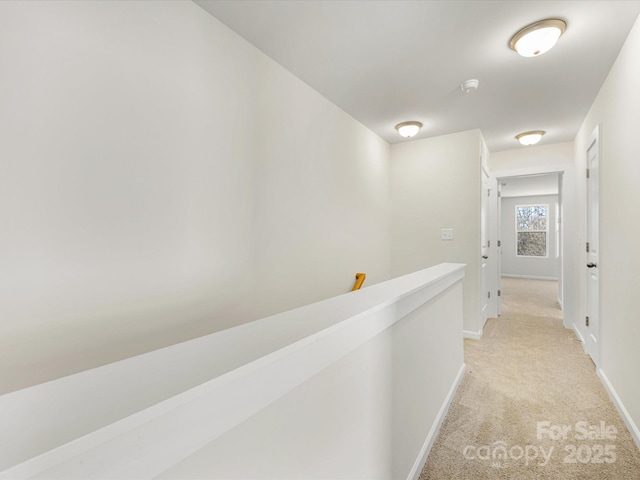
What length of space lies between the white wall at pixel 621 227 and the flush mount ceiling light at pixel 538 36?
0.42 meters

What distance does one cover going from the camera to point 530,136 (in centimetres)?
357

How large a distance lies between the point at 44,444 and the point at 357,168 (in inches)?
123

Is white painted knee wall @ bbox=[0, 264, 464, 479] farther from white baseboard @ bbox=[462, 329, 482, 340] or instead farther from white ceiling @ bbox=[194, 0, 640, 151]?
Answer: white baseboard @ bbox=[462, 329, 482, 340]

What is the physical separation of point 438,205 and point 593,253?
4.87 ft

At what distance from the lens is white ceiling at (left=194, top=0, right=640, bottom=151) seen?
1670 mm

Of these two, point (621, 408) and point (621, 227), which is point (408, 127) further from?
point (621, 408)

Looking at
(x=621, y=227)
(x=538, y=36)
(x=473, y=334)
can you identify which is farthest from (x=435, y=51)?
(x=473, y=334)

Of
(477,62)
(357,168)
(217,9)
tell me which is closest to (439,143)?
(357,168)

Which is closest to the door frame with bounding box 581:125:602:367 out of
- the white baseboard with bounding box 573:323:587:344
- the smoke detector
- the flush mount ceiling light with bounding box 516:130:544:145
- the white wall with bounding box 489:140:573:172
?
the white baseboard with bounding box 573:323:587:344

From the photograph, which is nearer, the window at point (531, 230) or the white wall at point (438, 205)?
the white wall at point (438, 205)

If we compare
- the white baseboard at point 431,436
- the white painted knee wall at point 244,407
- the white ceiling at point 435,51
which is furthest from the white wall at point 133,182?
the white baseboard at point 431,436

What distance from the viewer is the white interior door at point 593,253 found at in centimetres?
265

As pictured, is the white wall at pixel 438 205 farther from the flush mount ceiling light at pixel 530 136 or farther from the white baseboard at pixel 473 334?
the flush mount ceiling light at pixel 530 136

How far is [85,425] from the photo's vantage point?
41 cm
